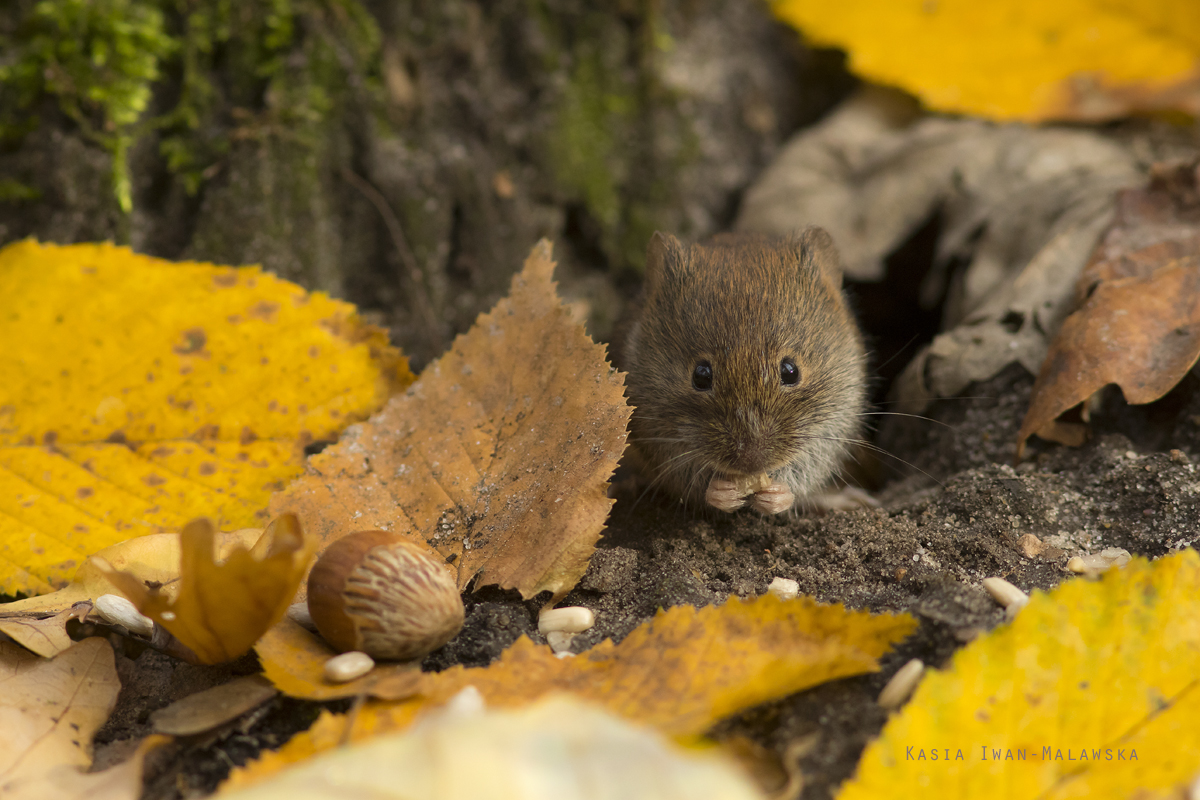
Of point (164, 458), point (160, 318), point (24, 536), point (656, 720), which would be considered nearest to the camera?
point (656, 720)

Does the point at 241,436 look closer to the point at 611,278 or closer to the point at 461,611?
the point at 461,611

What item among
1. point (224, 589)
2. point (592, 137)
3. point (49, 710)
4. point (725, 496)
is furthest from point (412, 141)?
point (49, 710)

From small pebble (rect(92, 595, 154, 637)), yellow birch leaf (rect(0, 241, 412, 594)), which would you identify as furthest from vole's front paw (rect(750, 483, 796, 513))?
small pebble (rect(92, 595, 154, 637))

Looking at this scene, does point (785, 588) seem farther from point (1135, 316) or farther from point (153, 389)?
point (153, 389)

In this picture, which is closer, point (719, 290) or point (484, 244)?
point (719, 290)

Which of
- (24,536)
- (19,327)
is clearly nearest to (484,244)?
(19,327)

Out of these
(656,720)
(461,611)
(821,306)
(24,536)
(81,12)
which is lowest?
(24,536)

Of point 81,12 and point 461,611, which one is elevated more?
point 81,12

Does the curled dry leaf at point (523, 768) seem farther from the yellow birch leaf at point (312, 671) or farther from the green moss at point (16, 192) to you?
the green moss at point (16, 192)
